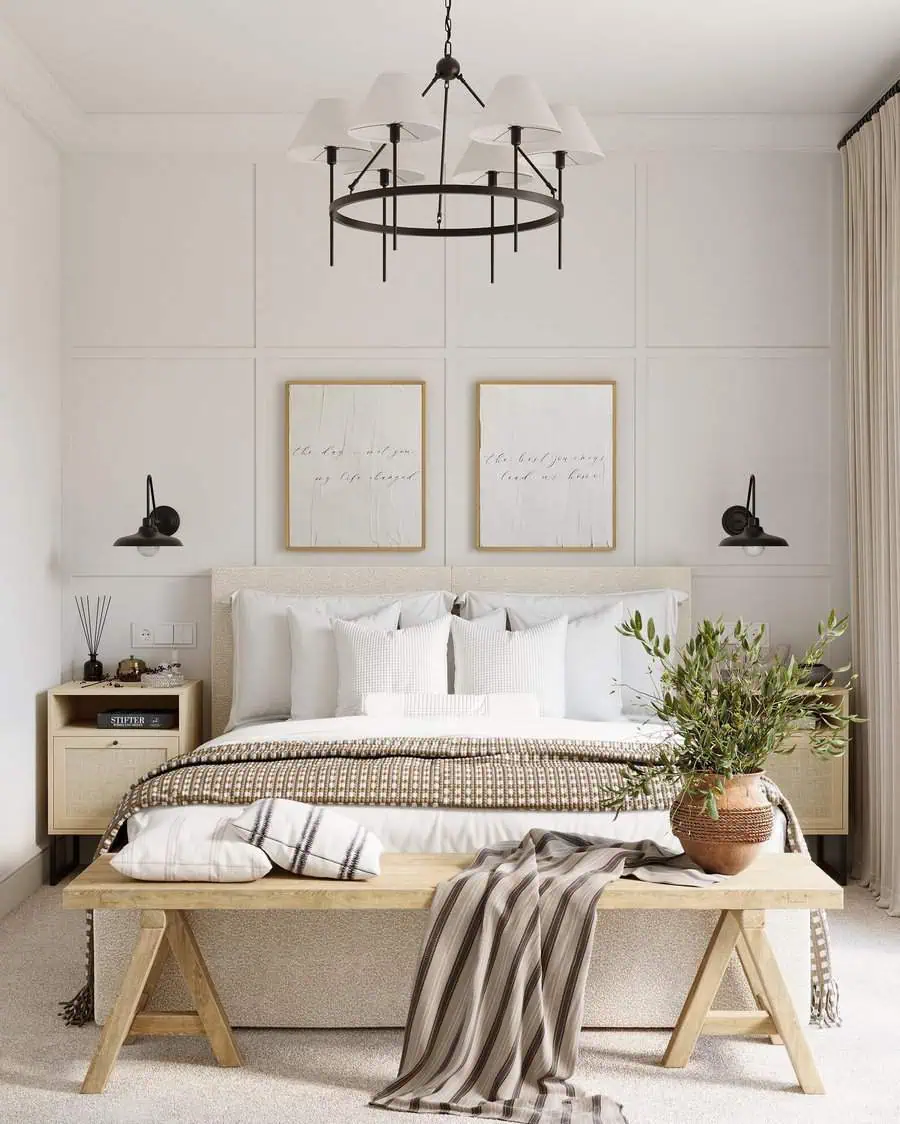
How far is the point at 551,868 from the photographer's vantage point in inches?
109

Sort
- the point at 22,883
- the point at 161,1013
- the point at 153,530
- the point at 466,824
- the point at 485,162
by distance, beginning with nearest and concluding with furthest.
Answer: the point at 161,1013 < the point at 466,824 < the point at 485,162 < the point at 22,883 < the point at 153,530

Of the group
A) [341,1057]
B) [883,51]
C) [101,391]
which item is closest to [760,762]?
[341,1057]

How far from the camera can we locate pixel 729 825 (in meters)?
2.66

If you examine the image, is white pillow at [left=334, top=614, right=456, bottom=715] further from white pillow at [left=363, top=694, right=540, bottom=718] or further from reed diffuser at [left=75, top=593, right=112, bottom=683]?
reed diffuser at [left=75, top=593, right=112, bottom=683]

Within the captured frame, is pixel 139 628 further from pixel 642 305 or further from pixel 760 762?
pixel 760 762

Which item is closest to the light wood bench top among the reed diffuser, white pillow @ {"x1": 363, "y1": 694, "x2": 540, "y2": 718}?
white pillow @ {"x1": 363, "y1": 694, "x2": 540, "y2": 718}

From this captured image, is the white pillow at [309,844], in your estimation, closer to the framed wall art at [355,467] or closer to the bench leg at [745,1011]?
the bench leg at [745,1011]

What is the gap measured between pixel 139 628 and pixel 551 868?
2.64 metres

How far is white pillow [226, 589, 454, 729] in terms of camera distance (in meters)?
4.55

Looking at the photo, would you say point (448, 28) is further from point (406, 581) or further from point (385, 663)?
point (406, 581)

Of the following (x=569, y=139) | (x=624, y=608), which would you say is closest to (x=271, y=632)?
(x=624, y=608)

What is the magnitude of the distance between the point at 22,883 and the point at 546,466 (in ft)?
8.46

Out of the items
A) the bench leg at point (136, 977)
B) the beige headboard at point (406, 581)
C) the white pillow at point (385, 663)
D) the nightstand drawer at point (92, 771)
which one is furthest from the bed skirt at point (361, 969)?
the beige headboard at point (406, 581)

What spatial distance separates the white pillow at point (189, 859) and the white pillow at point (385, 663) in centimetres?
155
